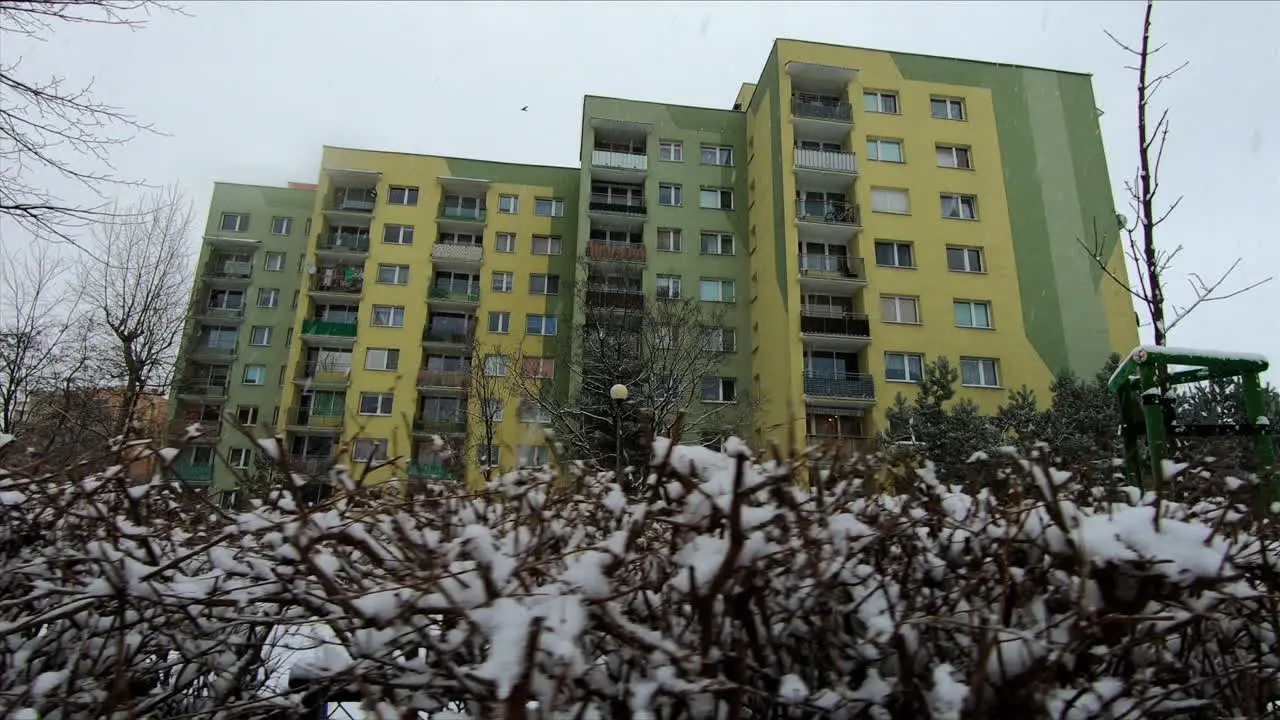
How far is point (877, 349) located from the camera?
2597 cm

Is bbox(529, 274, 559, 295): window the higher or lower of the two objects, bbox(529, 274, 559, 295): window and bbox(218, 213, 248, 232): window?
the lower

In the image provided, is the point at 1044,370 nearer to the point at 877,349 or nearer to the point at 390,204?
the point at 877,349

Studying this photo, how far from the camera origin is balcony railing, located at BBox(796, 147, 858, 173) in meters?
28.1

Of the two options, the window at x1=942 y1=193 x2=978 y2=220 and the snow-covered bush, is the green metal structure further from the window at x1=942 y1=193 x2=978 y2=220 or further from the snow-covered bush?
the window at x1=942 y1=193 x2=978 y2=220

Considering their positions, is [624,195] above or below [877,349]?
above

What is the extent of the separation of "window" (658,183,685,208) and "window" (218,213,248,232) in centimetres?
2515

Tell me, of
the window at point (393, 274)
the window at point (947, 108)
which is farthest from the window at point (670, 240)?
the window at point (393, 274)

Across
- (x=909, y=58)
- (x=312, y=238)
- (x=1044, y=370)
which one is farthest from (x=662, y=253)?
(x=312, y=238)

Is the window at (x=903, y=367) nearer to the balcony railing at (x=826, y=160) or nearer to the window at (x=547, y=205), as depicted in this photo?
the balcony railing at (x=826, y=160)

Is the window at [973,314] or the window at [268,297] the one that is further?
the window at [268,297]

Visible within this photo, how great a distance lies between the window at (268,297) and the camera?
38.3 meters

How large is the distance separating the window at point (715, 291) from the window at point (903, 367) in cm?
810

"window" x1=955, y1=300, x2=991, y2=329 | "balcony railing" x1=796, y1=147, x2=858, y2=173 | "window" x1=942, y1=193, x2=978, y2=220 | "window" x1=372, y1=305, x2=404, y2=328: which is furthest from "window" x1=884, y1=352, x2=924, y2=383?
"window" x1=372, y1=305, x2=404, y2=328

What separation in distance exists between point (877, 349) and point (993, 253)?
666cm
